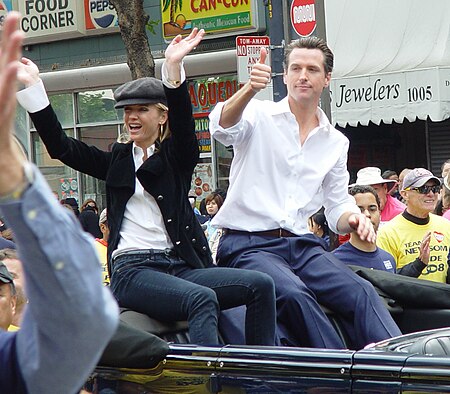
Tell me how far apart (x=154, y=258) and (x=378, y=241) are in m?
2.79

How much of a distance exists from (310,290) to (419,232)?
2.51 metres

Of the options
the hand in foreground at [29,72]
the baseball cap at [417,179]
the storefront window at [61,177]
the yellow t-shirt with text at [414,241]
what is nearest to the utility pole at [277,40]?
the baseball cap at [417,179]

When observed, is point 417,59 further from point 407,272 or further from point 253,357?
point 253,357

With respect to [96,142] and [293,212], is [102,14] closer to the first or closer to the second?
[96,142]

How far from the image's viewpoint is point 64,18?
65.8 ft

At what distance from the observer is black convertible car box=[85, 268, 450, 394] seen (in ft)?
10.5

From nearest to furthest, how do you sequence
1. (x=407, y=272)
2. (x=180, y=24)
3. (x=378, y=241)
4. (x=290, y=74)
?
(x=290, y=74) → (x=407, y=272) → (x=378, y=241) → (x=180, y=24)

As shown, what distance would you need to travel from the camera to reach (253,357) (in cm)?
360

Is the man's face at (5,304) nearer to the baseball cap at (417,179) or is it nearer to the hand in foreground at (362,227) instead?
the hand in foreground at (362,227)

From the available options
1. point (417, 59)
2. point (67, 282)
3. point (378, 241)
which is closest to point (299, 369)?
point (67, 282)

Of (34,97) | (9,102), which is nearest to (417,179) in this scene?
(34,97)

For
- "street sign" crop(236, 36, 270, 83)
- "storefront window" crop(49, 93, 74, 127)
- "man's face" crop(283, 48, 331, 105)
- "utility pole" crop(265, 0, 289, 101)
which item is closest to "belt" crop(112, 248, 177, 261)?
"man's face" crop(283, 48, 331, 105)

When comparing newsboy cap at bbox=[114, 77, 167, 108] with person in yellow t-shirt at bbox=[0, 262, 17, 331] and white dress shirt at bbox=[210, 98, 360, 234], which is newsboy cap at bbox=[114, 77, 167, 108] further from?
person in yellow t-shirt at bbox=[0, 262, 17, 331]

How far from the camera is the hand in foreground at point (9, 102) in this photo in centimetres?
145
